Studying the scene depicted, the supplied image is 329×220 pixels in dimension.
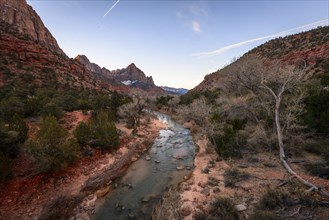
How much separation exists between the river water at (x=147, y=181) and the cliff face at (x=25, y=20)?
192 ft

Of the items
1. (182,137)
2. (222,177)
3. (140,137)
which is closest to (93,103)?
Answer: (140,137)

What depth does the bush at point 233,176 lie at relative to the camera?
37.0ft

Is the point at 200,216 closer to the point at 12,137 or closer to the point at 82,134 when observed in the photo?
the point at 82,134

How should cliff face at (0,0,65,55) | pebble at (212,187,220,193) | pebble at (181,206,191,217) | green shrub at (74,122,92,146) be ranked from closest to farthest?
pebble at (181,206,191,217) → pebble at (212,187,220,193) → green shrub at (74,122,92,146) → cliff face at (0,0,65,55)

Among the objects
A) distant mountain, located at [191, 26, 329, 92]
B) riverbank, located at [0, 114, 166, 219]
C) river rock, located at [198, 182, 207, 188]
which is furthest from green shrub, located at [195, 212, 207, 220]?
distant mountain, located at [191, 26, 329, 92]

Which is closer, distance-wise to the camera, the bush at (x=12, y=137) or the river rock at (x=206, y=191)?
the river rock at (x=206, y=191)

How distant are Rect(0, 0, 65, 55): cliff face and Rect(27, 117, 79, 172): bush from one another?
5969 centimetres

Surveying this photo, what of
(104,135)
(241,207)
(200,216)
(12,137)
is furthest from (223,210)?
(12,137)

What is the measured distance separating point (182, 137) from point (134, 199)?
1563 centimetres

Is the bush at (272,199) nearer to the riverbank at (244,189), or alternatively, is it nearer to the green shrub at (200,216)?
the riverbank at (244,189)

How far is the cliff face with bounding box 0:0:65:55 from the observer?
6762cm

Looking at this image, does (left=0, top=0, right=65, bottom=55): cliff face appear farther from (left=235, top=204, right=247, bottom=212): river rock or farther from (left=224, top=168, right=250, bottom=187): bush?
(left=235, top=204, right=247, bottom=212): river rock

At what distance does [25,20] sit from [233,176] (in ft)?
302

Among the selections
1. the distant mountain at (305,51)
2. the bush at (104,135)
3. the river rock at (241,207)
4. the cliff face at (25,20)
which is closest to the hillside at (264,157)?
the river rock at (241,207)
